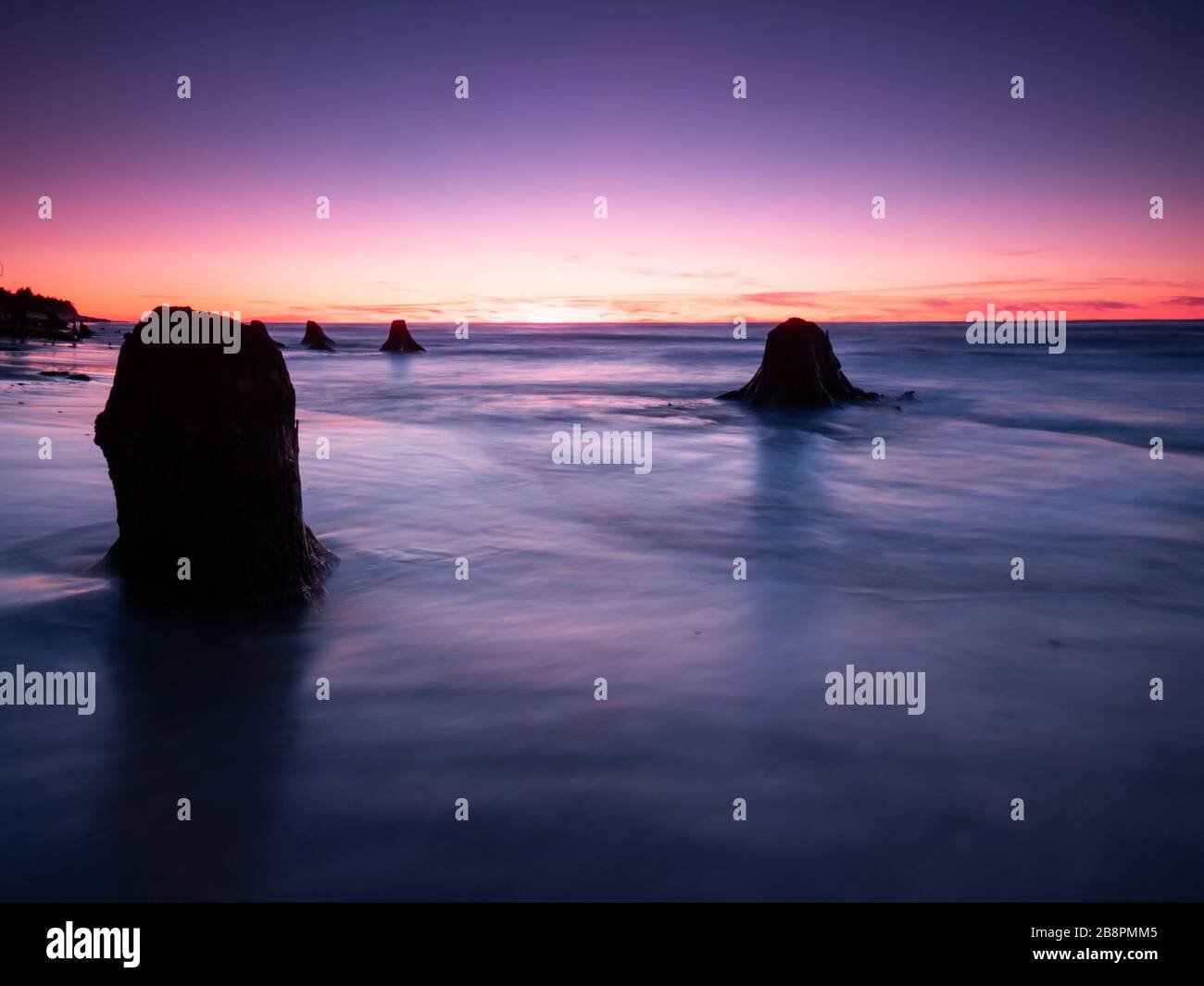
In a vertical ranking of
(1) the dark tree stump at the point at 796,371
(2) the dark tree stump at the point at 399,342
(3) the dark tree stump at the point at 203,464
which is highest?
(2) the dark tree stump at the point at 399,342

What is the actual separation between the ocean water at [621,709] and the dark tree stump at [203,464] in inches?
11.9

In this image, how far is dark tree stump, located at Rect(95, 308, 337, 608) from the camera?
4.23 meters

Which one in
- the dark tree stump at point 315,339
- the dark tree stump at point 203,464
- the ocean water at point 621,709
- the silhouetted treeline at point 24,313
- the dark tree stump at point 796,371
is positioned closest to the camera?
the ocean water at point 621,709

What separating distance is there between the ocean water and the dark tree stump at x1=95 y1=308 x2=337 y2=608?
0.30 meters

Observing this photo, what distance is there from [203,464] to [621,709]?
2.80 m

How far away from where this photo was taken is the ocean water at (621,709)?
262 cm

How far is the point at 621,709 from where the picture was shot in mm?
3682

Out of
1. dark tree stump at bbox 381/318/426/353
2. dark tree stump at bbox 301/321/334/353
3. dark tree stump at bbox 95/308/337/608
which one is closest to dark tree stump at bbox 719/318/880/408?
dark tree stump at bbox 95/308/337/608

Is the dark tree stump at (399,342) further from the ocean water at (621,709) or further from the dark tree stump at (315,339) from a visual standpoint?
the ocean water at (621,709)

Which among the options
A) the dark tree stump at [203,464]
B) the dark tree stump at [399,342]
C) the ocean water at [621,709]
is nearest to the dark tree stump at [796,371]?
the ocean water at [621,709]

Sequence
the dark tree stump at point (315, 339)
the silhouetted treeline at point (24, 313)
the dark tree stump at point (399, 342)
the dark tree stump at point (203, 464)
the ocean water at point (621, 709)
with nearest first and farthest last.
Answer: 1. the ocean water at point (621, 709)
2. the dark tree stump at point (203, 464)
3. the silhouetted treeline at point (24, 313)
4. the dark tree stump at point (399, 342)
5. the dark tree stump at point (315, 339)

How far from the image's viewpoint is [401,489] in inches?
339

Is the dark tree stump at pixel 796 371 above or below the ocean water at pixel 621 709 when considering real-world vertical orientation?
above

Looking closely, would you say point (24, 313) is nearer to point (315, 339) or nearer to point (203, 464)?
point (315, 339)
